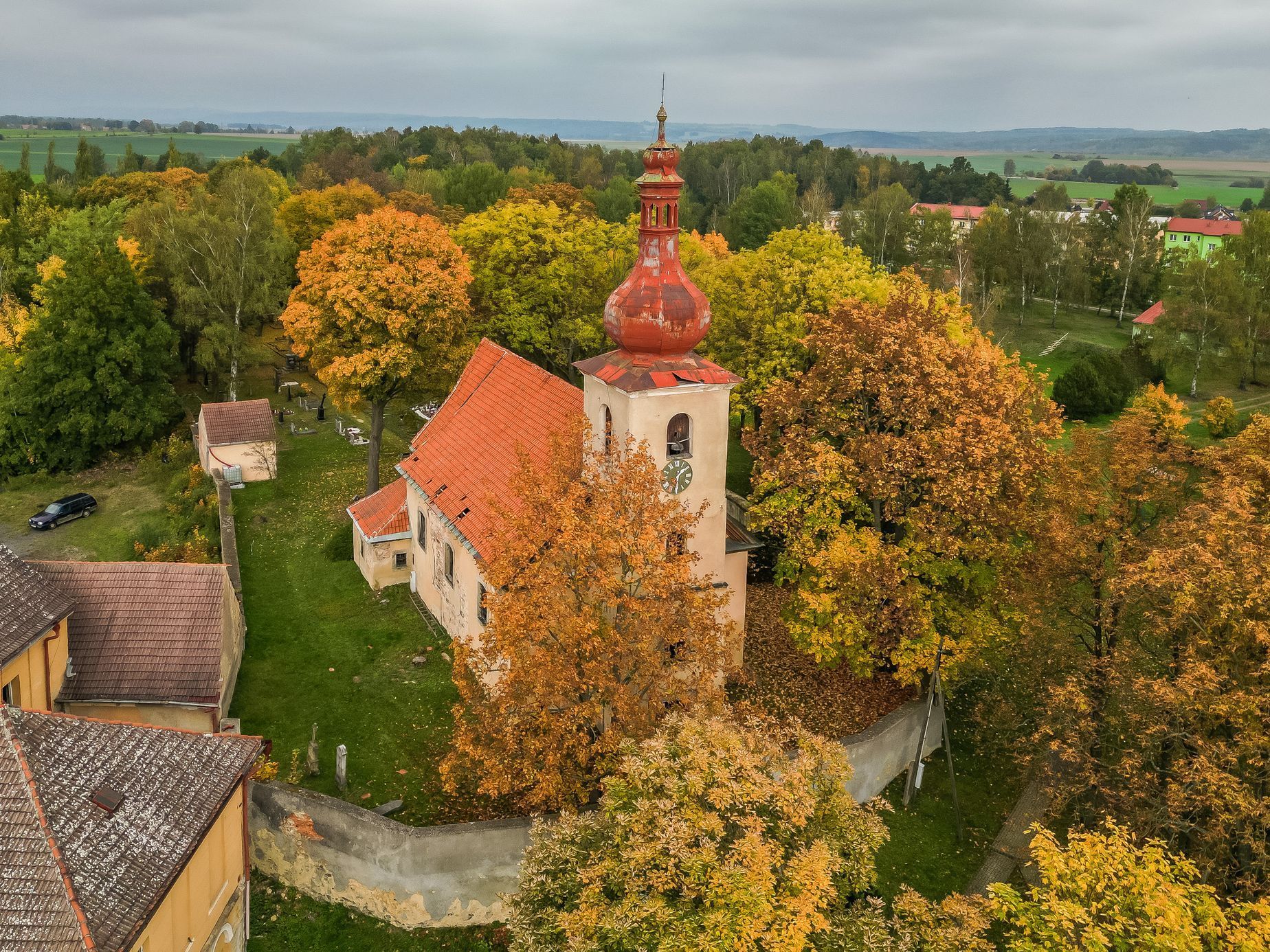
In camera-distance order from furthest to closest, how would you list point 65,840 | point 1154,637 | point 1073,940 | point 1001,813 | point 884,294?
1. point 884,294
2. point 1001,813
3. point 1154,637
4. point 65,840
5. point 1073,940

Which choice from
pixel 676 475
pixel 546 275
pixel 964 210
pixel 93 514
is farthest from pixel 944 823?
pixel 964 210

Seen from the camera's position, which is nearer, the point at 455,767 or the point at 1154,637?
the point at 1154,637

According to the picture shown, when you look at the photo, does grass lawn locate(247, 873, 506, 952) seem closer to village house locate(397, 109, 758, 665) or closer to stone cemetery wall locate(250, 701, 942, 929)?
stone cemetery wall locate(250, 701, 942, 929)

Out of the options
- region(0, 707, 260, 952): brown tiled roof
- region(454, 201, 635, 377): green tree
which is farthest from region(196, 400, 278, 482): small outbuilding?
region(0, 707, 260, 952): brown tiled roof

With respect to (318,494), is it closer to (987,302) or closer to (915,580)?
(915,580)

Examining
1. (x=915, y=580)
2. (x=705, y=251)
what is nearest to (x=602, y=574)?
(x=915, y=580)

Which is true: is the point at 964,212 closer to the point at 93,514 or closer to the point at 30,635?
the point at 93,514
